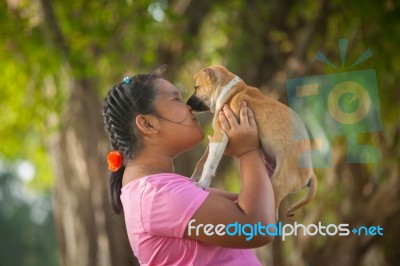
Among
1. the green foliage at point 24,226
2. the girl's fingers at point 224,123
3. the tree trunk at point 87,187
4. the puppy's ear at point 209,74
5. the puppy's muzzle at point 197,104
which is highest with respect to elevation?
the puppy's ear at point 209,74

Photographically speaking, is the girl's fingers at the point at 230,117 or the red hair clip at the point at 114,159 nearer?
the girl's fingers at the point at 230,117

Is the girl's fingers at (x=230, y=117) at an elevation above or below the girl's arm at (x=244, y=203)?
above

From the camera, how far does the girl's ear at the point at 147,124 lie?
1.91m

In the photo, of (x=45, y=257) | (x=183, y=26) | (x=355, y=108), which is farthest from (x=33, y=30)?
(x=45, y=257)

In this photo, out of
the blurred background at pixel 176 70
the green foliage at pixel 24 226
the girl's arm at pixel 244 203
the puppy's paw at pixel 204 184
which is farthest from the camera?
the green foliage at pixel 24 226

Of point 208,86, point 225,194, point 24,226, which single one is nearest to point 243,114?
point 208,86

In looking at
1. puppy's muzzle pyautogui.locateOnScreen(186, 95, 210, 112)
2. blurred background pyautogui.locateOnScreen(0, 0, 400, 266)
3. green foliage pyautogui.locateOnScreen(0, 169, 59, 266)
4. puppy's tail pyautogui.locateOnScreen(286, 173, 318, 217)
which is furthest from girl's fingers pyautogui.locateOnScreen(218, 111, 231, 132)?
green foliage pyautogui.locateOnScreen(0, 169, 59, 266)

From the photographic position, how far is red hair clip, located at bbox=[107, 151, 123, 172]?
6.38ft

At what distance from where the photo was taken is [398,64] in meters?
6.64

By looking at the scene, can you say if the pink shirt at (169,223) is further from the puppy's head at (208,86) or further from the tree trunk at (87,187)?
the tree trunk at (87,187)

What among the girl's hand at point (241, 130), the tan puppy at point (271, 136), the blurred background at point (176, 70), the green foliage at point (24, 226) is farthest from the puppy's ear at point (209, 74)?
the green foliage at point (24, 226)

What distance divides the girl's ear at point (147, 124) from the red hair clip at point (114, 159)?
0.31 feet

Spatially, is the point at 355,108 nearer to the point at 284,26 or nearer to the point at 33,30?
the point at 33,30

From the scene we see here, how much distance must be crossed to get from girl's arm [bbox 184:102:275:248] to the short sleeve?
19 millimetres
